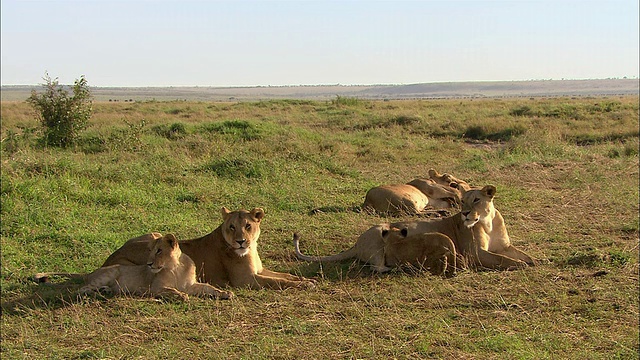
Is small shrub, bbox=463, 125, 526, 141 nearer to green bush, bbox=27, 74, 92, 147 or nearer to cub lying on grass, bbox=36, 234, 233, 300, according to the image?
green bush, bbox=27, 74, 92, 147

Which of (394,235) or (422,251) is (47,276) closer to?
(394,235)

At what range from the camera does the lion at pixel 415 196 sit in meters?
8.51

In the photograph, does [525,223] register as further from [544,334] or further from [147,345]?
[147,345]

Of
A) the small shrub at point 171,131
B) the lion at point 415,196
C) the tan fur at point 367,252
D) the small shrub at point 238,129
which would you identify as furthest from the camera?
the small shrub at point 171,131

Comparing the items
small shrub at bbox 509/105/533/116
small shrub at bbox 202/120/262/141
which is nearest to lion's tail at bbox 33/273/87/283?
small shrub at bbox 202/120/262/141

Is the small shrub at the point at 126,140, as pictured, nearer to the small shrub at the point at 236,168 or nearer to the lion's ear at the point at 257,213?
the small shrub at the point at 236,168

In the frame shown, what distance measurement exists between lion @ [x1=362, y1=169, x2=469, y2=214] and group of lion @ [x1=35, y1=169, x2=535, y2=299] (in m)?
1.77

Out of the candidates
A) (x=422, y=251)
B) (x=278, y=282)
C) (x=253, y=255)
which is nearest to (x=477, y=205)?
(x=422, y=251)

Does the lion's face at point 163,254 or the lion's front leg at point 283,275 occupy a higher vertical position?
the lion's face at point 163,254

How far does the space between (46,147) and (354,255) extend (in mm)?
8830

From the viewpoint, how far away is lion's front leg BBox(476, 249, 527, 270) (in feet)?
20.5

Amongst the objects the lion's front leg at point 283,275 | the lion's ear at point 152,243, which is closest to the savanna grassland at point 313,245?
the lion's front leg at point 283,275

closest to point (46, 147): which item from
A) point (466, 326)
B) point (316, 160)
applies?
point (316, 160)

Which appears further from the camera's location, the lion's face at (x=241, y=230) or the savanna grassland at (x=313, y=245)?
the lion's face at (x=241, y=230)
